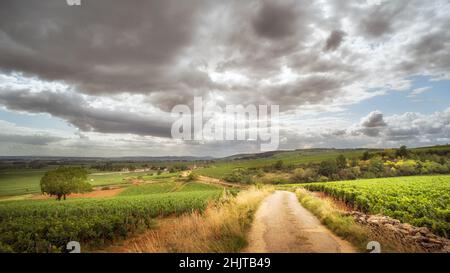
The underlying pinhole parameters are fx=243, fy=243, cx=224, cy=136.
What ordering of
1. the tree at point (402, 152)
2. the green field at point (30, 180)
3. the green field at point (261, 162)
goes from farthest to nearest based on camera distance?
the tree at point (402, 152) → the green field at point (261, 162) → the green field at point (30, 180)

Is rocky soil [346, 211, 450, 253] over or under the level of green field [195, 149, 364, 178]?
over

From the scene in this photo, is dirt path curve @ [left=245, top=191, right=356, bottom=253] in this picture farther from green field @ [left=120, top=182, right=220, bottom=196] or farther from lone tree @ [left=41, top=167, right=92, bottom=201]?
green field @ [left=120, top=182, right=220, bottom=196]

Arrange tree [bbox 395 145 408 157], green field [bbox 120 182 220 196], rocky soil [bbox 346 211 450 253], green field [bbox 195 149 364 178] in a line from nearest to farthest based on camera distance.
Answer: rocky soil [bbox 346 211 450 253] → green field [bbox 195 149 364 178] → green field [bbox 120 182 220 196] → tree [bbox 395 145 408 157]

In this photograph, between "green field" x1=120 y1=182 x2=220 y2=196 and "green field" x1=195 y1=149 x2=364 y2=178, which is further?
"green field" x1=120 y1=182 x2=220 y2=196

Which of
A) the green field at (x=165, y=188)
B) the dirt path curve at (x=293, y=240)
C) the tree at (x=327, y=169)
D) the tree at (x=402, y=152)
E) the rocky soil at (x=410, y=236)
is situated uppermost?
the tree at (x=402, y=152)

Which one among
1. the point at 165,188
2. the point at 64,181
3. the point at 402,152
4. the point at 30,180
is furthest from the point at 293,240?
the point at 402,152

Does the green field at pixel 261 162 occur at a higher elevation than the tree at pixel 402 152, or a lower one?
lower

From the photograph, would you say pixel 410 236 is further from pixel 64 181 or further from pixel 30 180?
pixel 64 181

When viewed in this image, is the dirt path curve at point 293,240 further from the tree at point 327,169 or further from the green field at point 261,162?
the tree at point 327,169

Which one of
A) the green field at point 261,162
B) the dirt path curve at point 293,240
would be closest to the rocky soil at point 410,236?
the dirt path curve at point 293,240

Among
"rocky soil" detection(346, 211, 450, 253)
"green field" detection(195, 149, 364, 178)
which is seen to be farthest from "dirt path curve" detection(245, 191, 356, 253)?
"green field" detection(195, 149, 364, 178)

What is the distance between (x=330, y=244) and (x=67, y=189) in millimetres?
33841
